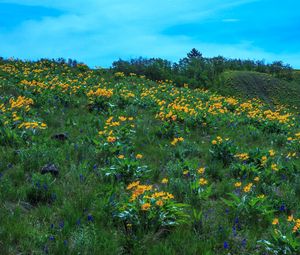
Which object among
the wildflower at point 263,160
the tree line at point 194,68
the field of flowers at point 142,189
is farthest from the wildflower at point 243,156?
the tree line at point 194,68

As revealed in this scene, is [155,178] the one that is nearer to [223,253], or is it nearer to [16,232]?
[223,253]

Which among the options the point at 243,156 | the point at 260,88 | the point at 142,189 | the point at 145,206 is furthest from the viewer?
the point at 260,88

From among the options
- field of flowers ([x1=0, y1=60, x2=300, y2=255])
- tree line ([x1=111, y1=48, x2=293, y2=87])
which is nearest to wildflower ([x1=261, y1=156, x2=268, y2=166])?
field of flowers ([x1=0, y1=60, x2=300, y2=255])

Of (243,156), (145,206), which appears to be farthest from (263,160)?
(145,206)

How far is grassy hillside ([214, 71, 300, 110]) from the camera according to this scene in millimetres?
30172

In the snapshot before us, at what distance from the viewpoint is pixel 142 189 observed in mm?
5082

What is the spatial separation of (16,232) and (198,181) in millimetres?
3058

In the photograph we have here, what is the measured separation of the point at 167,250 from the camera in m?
4.20

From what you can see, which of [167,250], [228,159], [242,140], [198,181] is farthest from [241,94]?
[167,250]

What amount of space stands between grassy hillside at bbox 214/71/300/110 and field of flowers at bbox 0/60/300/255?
19.5 m

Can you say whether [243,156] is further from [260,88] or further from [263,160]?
[260,88]

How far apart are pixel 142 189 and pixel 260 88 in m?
28.6

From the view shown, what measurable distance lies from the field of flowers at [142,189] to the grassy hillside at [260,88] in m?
19.5

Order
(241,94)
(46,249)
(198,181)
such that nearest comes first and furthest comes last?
(46,249), (198,181), (241,94)
